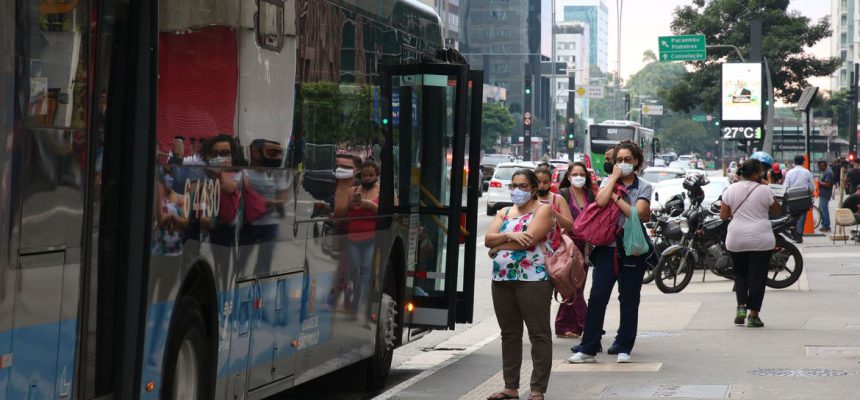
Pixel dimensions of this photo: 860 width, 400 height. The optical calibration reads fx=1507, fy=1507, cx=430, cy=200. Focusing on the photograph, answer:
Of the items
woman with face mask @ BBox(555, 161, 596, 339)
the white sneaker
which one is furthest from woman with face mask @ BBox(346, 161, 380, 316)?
woman with face mask @ BBox(555, 161, 596, 339)

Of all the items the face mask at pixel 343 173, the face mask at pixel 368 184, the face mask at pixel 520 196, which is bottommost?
the face mask at pixel 520 196

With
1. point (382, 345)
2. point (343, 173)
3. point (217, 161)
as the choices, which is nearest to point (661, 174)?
point (382, 345)

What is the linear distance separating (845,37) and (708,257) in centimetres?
16206

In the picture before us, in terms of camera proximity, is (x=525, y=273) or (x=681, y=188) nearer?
(x=525, y=273)

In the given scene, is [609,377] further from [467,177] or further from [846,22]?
[846,22]

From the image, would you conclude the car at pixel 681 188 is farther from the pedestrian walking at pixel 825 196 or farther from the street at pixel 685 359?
the street at pixel 685 359

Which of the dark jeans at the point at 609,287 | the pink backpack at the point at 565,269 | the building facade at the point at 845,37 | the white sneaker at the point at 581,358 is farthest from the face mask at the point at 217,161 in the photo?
the building facade at the point at 845,37

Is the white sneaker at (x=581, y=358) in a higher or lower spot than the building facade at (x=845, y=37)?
lower

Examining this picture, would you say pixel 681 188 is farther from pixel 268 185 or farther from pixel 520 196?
pixel 268 185

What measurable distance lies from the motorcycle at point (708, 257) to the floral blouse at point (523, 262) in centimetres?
992

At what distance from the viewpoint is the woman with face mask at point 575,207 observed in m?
14.2

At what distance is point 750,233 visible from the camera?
14.6 m

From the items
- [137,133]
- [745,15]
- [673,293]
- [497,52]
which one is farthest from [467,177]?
[497,52]

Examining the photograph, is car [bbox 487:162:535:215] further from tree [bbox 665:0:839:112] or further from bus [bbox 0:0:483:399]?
bus [bbox 0:0:483:399]
